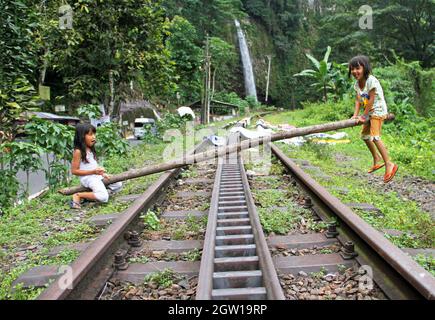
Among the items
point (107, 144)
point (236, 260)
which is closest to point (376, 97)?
point (236, 260)

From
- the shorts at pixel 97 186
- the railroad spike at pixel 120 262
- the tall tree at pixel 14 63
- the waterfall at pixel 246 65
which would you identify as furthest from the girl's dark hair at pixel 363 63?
the waterfall at pixel 246 65

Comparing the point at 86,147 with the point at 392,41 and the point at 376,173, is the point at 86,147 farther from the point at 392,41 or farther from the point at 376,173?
the point at 392,41

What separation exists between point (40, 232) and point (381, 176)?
5585 millimetres

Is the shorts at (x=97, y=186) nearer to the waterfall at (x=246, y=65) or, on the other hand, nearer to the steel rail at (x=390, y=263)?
the steel rail at (x=390, y=263)

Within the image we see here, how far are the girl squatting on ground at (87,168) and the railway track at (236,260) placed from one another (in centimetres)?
123

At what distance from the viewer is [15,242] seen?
149 inches

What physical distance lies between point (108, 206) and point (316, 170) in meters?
3.56

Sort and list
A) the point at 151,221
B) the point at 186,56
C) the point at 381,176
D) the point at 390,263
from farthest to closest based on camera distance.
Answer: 1. the point at 186,56
2. the point at 381,176
3. the point at 151,221
4. the point at 390,263

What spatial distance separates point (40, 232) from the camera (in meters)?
4.05

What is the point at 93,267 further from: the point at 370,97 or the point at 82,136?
the point at 370,97

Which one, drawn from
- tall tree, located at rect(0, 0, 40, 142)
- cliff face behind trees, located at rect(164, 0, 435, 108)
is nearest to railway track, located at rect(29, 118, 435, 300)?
tall tree, located at rect(0, 0, 40, 142)

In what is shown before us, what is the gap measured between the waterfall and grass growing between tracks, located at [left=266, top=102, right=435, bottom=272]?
1489 inches

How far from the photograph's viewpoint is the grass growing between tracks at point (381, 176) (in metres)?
3.62

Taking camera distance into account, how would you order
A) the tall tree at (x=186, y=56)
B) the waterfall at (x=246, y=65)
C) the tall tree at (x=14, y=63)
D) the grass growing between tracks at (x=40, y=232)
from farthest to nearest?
the waterfall at (x=246, y=65) → the tall tree at (x=186, y=56) → the tall tree at (x=14, y=63) → the grass growing between tracks at (x=40, y=232)
